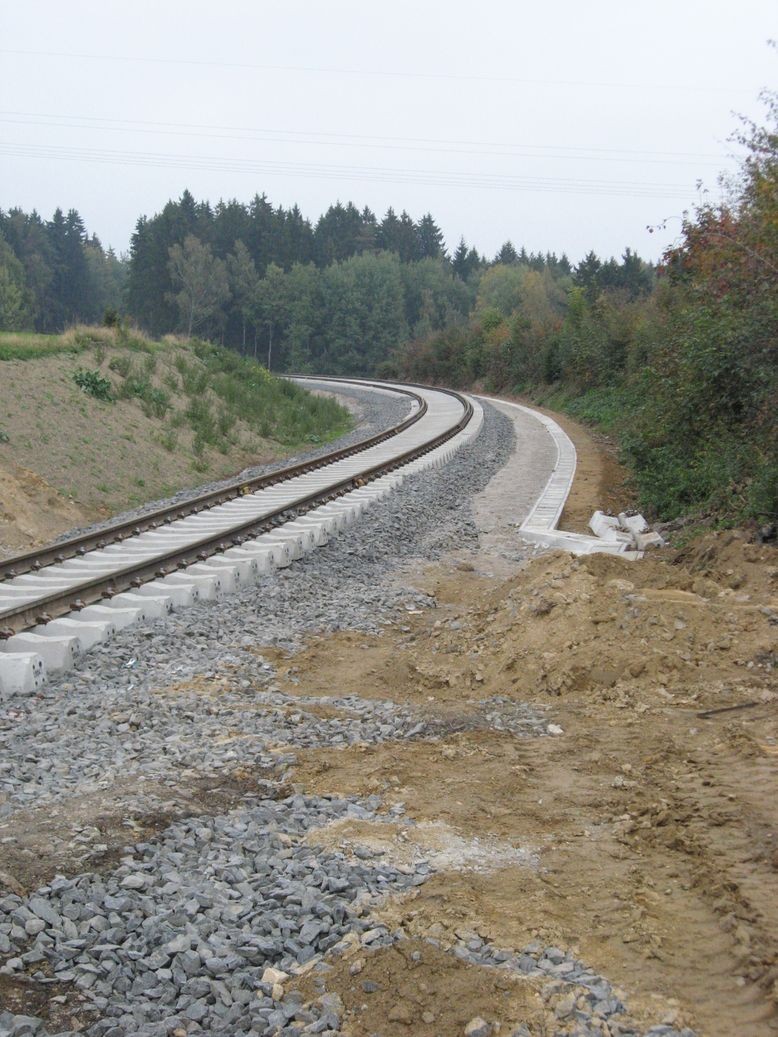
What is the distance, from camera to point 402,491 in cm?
1623

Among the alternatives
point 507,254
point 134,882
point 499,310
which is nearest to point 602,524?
point 134,882

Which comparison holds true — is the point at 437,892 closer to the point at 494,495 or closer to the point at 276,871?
the point at 276,871

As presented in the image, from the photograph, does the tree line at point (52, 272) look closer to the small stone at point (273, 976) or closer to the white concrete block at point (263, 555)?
the white concrete block at point (263, 555)

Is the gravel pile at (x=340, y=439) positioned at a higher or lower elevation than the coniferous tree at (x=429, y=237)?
lower

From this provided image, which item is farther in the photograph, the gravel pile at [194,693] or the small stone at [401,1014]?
the gravel pile at [194,693]

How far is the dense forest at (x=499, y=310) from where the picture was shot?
46.6 ft

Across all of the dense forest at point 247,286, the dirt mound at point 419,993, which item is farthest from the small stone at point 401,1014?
the dense forest at point 247,286

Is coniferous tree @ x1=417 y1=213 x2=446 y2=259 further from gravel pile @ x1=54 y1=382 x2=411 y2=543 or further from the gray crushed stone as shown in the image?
the gray crushed stone

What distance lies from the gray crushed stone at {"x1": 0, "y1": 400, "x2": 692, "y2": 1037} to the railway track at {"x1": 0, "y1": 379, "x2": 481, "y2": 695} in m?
0.34

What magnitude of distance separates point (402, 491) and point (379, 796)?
11211mm

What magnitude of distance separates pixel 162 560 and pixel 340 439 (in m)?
18.3

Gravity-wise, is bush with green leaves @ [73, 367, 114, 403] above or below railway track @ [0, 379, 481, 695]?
above

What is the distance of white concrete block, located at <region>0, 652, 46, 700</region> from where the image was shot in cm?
680

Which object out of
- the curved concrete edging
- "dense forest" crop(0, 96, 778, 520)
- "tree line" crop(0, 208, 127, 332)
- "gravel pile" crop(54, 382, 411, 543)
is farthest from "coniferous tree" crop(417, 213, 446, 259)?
the curved concrete edging
